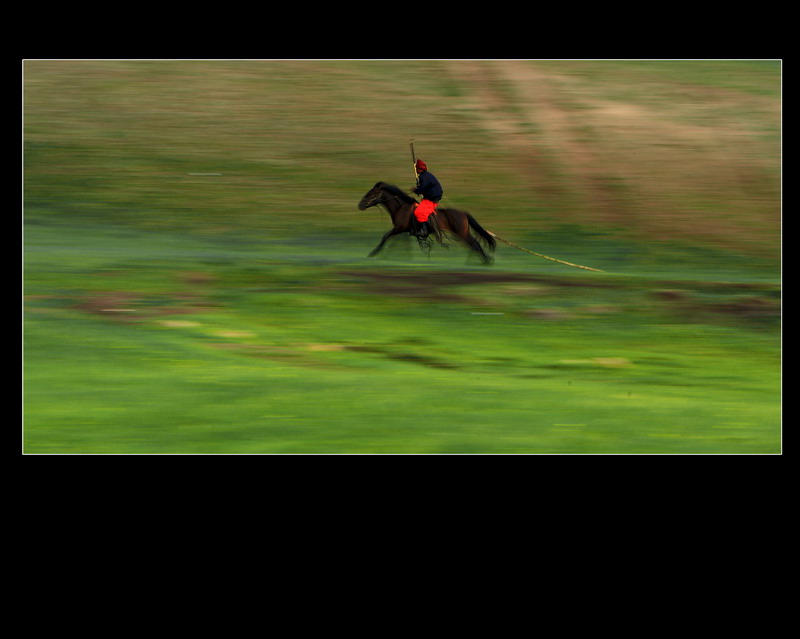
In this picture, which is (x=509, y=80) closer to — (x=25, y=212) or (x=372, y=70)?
(x=372, y=70)

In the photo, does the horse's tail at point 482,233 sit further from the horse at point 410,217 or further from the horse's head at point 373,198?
the horse's head at point 373,198

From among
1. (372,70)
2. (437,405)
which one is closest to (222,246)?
(372,70)

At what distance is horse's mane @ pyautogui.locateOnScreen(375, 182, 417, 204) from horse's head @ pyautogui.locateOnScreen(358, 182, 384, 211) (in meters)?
0.03

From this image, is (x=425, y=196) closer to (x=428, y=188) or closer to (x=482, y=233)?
(x=428, y=188)

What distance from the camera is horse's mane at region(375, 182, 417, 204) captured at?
960cm

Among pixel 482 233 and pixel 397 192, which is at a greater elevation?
pixel 397 192

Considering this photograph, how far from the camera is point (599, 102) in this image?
36.6ft

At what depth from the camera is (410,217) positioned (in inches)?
378

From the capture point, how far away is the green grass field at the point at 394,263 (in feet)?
26.6

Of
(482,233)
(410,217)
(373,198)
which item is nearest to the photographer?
(410,217)

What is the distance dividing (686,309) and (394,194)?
2801 mm

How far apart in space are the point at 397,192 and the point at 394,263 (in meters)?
0.65

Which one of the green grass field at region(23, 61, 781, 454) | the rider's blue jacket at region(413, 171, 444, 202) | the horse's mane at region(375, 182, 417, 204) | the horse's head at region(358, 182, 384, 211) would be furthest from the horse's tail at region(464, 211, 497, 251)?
the horse's head at region(358, 182, 384, 211)

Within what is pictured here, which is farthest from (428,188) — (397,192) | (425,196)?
(397,192)
